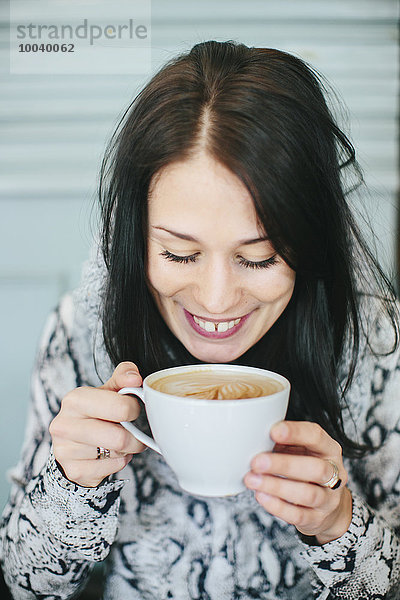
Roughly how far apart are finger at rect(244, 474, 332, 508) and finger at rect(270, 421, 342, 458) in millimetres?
44

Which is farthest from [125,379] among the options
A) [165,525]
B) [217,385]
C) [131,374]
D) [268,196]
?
[165,525]

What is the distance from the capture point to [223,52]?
936 millimetres

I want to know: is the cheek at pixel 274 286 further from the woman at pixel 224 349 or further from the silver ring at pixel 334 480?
the silver ring at pixel 334 480

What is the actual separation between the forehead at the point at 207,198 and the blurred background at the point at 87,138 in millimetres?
700

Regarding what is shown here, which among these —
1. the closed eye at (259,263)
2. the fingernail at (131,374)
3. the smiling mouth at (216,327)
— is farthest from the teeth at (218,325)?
the fingernail at (131,374)

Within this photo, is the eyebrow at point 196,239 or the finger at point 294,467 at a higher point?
the eyebrow at point 196,239

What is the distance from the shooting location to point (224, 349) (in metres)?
0.96

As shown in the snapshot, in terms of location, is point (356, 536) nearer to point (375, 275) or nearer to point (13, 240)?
point (375, 275)

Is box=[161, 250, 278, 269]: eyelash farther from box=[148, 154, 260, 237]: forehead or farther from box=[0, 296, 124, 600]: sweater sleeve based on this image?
box=[0, 296, 124, 600]: sweater sleeve

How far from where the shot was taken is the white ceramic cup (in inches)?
24.1

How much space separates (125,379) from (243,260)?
0.25 m

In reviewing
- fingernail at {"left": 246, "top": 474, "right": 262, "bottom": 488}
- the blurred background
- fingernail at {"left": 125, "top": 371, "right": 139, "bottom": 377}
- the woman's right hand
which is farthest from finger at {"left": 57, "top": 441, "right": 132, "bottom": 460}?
the blurred background

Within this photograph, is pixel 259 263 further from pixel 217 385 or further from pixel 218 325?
pixel 217 385

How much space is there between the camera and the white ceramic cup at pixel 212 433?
0.61 metres
